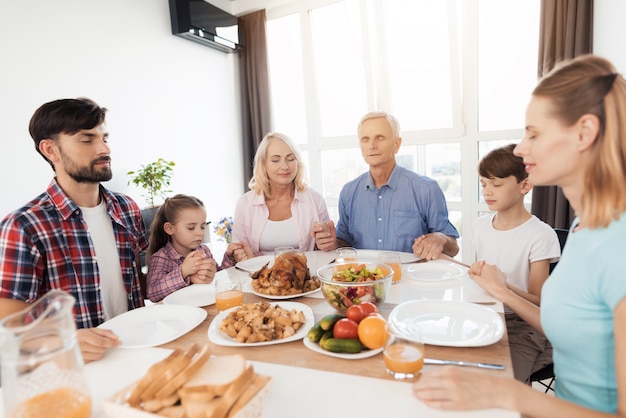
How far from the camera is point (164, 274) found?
1.89m

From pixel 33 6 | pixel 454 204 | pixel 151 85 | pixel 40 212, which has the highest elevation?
pixel 33 6

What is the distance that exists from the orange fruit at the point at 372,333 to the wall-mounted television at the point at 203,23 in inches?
160

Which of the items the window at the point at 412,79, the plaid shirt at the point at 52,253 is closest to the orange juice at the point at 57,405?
the plaid shirt at the point at 52,253

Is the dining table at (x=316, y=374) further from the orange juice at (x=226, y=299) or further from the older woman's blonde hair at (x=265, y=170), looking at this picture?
the older woman's blonde hair at (x=265, y=170)

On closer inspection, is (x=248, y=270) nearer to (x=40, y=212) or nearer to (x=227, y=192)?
(x=40, y=212)

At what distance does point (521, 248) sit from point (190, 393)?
1.66 meters

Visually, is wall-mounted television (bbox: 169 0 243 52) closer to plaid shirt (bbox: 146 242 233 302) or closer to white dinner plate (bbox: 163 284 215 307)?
plaid shirt (bbox: 146 242 233 302)

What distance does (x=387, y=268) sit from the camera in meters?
1.42

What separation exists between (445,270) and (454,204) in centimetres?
283

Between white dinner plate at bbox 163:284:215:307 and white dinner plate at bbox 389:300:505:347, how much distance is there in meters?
0.72

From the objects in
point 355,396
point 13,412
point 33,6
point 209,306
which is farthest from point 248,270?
point 33,6

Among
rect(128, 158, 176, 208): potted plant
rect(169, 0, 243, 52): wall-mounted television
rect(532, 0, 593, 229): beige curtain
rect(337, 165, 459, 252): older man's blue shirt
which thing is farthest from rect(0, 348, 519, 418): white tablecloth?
rect(169, 0, 243, 52): wall-mounted television

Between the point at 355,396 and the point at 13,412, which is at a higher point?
the point at 13,412

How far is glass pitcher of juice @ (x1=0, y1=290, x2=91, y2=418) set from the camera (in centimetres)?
67
